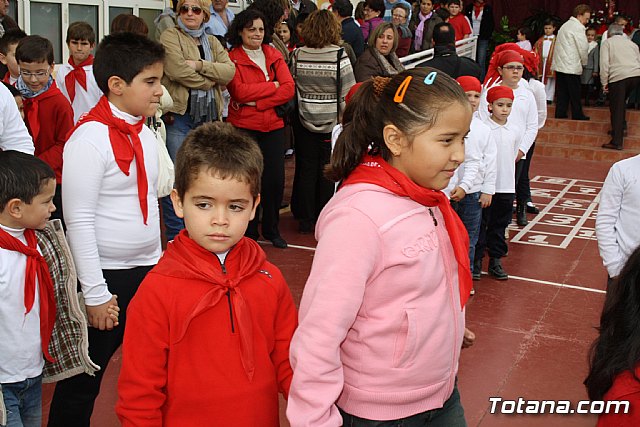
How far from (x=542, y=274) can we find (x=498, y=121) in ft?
4.79

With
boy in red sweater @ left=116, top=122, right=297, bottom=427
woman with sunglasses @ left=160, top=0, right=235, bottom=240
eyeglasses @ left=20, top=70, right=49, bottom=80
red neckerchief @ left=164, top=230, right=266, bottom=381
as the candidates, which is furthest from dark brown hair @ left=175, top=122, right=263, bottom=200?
woman with sunglasses @ left=160, top=0, right=235, bottom=240

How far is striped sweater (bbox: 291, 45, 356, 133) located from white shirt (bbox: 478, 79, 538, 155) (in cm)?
132

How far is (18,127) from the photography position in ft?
12.6

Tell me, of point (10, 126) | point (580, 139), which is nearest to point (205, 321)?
point (10, 126)

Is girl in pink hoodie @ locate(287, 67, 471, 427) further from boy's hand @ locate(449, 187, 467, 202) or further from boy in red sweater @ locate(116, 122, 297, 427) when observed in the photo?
boy's hand @ locate(449, 187, 467, 202)

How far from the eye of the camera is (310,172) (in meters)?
7.79

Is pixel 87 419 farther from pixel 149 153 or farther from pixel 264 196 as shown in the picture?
pixel 264 196

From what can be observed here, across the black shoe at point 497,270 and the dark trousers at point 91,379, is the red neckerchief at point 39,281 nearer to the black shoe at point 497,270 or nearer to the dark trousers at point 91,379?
the dark trousers at point 91,379

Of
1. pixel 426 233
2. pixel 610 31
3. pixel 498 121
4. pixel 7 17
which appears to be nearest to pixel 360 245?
pixel 426 233

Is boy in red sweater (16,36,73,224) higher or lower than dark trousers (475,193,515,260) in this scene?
higher

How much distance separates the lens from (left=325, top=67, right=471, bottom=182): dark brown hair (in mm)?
2273

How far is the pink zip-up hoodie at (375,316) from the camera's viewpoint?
2115 millimetres

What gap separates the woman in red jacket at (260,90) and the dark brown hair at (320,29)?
39cm

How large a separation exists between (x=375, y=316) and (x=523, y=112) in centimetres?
554
